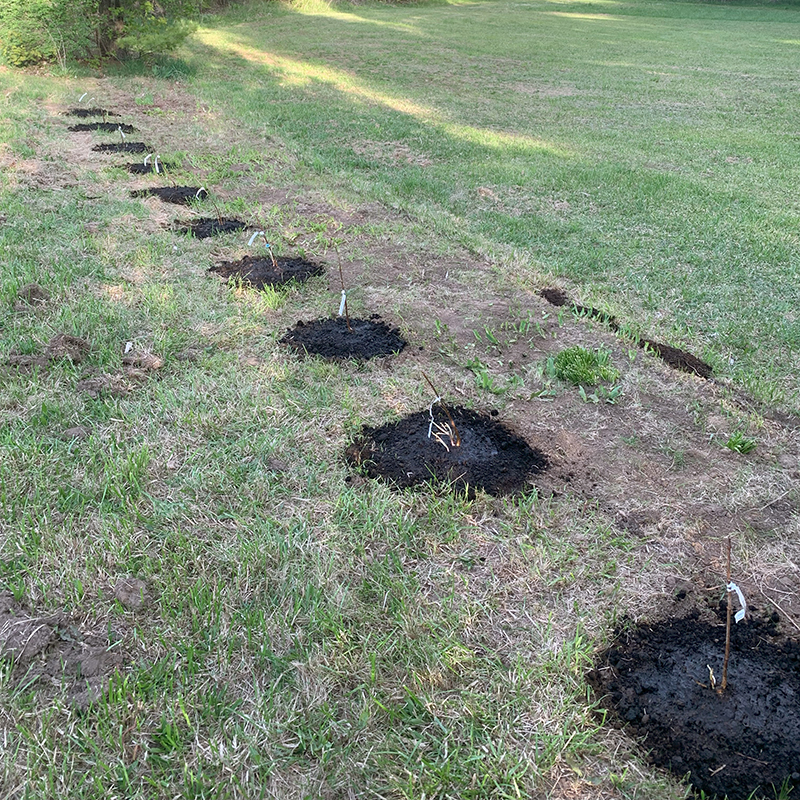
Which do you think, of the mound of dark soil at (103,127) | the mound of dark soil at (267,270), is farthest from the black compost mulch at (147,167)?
the mound of dark soil at (267,270)

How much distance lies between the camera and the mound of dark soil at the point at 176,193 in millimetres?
5645

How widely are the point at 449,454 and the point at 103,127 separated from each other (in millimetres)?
7463

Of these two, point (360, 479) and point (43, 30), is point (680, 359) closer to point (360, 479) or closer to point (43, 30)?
point (360, 479)

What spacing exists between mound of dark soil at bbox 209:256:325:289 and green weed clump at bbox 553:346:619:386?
1.81 meters

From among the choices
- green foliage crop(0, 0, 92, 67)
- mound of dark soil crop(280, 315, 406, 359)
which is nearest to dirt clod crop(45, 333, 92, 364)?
mound of dark soil crop(280, 315, 406, 359)

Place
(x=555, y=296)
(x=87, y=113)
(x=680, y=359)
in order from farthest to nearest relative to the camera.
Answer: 1. (x=87, y=113)
2. (x=555, y=296)
3. (x=680, y=359)

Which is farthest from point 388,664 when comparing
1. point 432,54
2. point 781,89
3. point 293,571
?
point 432,54

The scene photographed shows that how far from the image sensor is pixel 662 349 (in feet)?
11.8

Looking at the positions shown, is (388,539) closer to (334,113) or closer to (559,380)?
(559,380)

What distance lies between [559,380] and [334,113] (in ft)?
24.7

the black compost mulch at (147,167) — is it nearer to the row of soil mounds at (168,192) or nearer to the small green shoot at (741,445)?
the row of soil mounds at (168,192)

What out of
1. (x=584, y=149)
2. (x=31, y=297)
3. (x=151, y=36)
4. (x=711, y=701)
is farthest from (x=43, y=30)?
(x=711, y=701)

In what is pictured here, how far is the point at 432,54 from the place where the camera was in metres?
15.0

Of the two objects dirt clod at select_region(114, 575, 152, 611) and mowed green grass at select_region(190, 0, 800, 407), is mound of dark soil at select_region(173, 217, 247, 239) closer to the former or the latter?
mowed green grass at select_region(190, 0, 800, 407)
